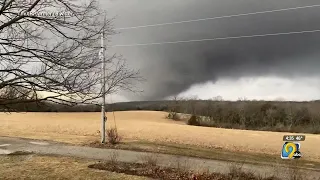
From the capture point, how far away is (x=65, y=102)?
26.7ft

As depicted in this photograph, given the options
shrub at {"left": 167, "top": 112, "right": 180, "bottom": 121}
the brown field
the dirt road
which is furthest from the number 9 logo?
shrub at {"left": 167, "top": 112, "right": 180, "bottom": 121}

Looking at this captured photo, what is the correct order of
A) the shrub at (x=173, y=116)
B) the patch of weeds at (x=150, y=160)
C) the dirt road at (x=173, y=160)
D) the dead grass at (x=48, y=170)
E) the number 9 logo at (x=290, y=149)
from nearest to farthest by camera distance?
the number 9 logo at (x=290, y=149)
the dead grass at (x=48, y=170)
the patch of weeds at (x=150, y=160)
the dirt road at (x=173, y=160)
the shrub at (x=173, y=116)

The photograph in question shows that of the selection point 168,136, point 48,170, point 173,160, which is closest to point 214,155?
point 173,160

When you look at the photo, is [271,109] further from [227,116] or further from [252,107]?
[227,116]

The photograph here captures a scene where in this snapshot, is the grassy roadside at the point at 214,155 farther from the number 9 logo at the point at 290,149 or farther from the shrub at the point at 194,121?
the shrub at the point at 194,121

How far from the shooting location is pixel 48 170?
574 inches

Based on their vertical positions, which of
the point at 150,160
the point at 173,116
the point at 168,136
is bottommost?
the point at 168,136

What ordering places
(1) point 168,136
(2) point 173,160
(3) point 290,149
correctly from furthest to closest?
1. (1) point 168,136
2. (2) point 173,160
3. (3) point 290,149

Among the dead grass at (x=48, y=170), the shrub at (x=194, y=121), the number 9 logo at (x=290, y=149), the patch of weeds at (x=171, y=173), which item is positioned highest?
the number 9 logo at (x=290, y=149)

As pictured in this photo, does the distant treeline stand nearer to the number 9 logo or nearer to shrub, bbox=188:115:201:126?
shrub, bbox=188:115:201:126

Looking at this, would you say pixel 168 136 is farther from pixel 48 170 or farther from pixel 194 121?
pixel 194 121

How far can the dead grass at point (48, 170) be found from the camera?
13148 mm

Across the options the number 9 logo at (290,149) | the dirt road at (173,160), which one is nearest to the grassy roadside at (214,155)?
the dirt road at (173,160)

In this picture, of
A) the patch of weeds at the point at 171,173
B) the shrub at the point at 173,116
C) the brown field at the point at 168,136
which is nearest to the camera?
the patch of weeds at the point at 171,173
